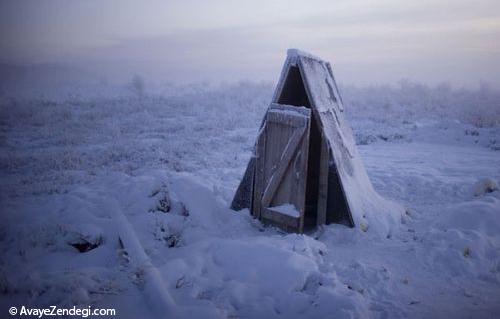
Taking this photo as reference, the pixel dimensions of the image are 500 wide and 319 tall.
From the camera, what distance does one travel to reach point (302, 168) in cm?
606

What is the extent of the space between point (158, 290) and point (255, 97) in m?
28.9

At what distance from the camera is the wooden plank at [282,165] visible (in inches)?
238

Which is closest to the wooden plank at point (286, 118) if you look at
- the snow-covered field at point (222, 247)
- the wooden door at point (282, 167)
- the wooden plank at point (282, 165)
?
the wooden door at point (282, 167)

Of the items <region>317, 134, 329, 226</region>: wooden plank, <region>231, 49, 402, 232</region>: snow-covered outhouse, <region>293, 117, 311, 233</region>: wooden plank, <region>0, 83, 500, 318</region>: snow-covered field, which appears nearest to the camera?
<region>0, 83, 500, 318</region>: snow-covered field

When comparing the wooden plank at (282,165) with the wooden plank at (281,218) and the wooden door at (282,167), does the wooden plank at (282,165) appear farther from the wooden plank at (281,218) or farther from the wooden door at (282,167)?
the wooden plank at (281,218)

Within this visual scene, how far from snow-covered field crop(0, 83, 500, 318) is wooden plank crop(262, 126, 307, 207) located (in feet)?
2.07

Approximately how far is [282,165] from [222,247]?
1.96 m

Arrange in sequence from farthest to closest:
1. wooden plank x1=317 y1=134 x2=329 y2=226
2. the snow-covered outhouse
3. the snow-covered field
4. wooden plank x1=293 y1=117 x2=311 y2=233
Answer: wooden plank x1=317 y1=134 x2=329 y2=226, the snow-covered outhouse, wooden plank x1=293 y1=117 x2=311 y2=233, the snow-covered field

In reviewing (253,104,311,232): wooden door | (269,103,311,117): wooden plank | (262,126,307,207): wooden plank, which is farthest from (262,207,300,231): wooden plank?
(269,103,311,117): wooden plank

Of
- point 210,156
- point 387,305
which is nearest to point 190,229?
point 387,305

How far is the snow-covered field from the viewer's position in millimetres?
4055

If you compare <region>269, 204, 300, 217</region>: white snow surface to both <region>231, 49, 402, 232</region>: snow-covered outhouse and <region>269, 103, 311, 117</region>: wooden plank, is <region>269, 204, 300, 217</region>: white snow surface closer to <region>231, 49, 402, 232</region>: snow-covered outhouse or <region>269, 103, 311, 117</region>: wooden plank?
<region>231, 49, 402, 232</region>: snow-covered outhouse

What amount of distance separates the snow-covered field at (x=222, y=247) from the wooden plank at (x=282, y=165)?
63 centimetres

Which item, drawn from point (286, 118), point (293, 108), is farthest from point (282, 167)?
point (293, 108)
